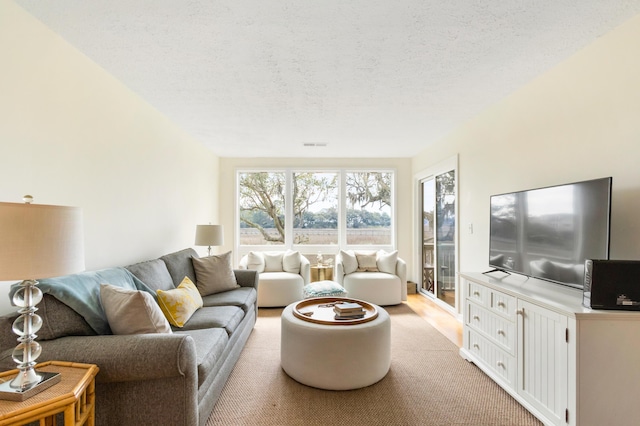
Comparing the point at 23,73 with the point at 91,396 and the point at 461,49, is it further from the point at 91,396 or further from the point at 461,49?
the point at 461,49

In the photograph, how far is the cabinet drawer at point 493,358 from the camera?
7.14ft

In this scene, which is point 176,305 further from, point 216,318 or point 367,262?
point 367,262

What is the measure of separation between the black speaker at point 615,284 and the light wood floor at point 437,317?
1.70 meters

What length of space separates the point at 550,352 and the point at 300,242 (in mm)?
4286

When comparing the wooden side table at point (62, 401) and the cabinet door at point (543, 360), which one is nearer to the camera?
the wooden side table at point (62, 401)

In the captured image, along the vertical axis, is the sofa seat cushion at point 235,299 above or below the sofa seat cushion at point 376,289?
above

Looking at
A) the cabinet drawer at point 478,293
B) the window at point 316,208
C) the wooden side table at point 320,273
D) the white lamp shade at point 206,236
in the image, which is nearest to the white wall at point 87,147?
the white lamp shade at point 206,236

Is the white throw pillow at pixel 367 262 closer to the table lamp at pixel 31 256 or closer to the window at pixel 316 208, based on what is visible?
the window at pixel 316 208

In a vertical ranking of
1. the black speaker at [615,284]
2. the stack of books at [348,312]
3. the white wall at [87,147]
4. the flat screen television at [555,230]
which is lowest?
the stack of books at [348,312]

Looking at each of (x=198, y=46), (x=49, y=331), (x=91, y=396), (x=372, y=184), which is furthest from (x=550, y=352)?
(x=372, y=184)

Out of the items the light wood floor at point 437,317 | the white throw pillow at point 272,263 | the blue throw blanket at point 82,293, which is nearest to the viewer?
the blue throw blanket at point 82,293

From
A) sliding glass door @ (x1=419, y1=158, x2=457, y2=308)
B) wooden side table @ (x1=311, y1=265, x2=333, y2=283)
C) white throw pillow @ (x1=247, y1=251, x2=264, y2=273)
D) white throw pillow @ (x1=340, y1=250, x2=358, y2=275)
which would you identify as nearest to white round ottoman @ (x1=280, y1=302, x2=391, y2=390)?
sliding glass door @ (x1=419, y1=158, x2=457, y2=308)

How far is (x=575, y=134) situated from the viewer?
7.22 feet

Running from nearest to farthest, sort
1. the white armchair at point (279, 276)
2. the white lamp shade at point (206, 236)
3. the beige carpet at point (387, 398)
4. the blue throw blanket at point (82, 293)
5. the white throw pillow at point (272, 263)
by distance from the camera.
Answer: the blue throw blanket at point (82, 293) < the beige carpet at point (387, 398) < the white lamp shade at point (206, 236) < the white armchair at point (279, 276) < the white throw pillow at point (272, 263)
